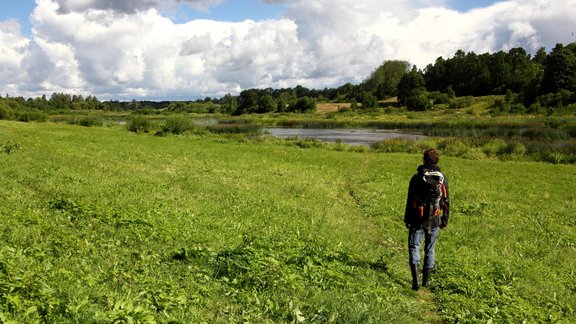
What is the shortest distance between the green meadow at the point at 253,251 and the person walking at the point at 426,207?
644 millimetres

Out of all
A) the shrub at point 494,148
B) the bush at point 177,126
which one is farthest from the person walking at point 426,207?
the bush at point 177,126

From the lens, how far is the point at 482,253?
1415 cm

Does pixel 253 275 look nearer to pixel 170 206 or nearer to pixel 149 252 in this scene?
pixel 149 252

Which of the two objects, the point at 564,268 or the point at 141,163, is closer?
the point at 564,268

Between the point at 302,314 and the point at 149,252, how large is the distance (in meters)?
4.54

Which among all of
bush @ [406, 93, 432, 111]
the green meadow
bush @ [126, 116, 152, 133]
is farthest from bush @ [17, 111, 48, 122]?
bush @ [406, 93, 432, 111]

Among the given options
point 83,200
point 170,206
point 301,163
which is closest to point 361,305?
point 170,206

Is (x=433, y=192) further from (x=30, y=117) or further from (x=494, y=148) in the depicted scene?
(x=30, y=117)

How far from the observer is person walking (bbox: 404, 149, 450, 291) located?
10453 millimetres

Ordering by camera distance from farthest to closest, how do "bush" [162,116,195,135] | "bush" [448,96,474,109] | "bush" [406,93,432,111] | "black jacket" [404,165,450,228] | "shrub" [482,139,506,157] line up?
"bush" [406,93,432,111] → "bush" [448,96,474,109] → "bush" [162,116,195,135] → "shrub" [482,139,506,157] → "black jacket" [404,165,450,228]

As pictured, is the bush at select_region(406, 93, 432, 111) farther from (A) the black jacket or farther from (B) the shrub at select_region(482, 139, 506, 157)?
(A) the black jacket

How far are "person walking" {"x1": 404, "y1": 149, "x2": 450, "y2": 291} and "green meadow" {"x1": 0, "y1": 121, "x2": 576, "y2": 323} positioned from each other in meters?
0.64

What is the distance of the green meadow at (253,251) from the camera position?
284 inches

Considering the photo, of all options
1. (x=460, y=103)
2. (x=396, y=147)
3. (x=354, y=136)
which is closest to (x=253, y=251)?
(x=396, y=147)
